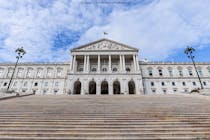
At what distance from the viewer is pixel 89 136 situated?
19.3 ft

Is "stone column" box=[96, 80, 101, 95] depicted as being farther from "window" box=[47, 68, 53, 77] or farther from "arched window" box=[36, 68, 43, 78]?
"arched window" box=[36, 68, 43, 78]

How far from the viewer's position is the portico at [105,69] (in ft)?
124

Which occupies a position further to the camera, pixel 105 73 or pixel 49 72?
pixel 49 72

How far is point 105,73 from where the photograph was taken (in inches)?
1542

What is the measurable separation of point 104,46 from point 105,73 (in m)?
9.30

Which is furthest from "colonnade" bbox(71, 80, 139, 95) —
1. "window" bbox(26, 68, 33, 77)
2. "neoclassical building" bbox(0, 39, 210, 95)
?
"window" bbox(26, 68, 33, 77)

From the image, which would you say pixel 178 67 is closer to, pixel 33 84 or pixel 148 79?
pixel 148 79

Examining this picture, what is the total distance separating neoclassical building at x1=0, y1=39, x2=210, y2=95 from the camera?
40.7 meters

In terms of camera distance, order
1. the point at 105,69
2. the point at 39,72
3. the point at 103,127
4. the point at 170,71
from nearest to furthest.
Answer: the point at 103,127 → the point at 105,69 → the point at 170,71 → the point at 39,72

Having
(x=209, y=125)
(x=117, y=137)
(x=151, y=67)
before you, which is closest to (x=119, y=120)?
(x=117, y=137)

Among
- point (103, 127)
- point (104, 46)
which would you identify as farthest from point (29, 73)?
point (103, 127)

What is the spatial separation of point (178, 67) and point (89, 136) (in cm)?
4678

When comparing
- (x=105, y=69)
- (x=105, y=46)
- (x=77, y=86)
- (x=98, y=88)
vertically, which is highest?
(x=105, y=46)

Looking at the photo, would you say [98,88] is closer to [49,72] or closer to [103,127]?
[49,72]
